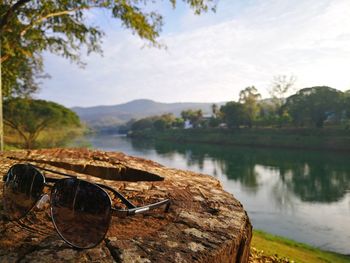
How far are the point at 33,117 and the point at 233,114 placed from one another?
3244 centimetres

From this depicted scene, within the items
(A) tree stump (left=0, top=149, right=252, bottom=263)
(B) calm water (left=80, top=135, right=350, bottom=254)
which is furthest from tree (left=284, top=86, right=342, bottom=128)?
(A) tree stump (left=0, top=149, right=252, bottom=263)

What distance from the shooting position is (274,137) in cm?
3753

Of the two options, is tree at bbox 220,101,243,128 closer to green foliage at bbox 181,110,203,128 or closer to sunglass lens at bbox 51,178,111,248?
green foliage at bbox 181,110,203,128

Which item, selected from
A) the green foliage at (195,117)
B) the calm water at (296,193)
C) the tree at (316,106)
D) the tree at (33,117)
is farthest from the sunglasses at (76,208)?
the green foliage at (195,117)

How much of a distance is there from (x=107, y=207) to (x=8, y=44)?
21.5ft

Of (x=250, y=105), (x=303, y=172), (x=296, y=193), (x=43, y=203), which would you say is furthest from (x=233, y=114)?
(x=43, y=203)

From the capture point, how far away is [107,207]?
3.25 feet

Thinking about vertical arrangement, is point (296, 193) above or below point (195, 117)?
below

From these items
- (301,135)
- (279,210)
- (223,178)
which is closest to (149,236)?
(279,210)

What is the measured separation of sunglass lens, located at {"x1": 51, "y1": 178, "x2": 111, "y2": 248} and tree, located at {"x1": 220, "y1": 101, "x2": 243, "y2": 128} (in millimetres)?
44258

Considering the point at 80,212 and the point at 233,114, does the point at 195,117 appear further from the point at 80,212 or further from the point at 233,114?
the point at 80,212

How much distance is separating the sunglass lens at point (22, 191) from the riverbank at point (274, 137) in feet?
109

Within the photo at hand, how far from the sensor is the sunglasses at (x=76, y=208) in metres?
0.97

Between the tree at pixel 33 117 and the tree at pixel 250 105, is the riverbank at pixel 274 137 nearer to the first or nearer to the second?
the tree at pixel 250 105
